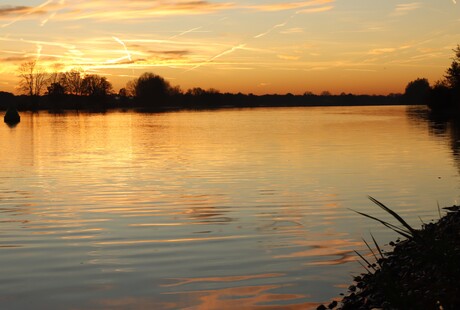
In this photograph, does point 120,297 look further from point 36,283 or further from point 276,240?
point 276,240

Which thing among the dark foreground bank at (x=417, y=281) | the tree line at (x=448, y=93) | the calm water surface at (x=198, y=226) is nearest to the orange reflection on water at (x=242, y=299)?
the calm water surface at (x=198, y=226)

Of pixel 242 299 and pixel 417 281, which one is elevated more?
pixel 417 281

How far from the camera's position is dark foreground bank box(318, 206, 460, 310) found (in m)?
7.15

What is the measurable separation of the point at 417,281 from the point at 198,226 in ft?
24.5

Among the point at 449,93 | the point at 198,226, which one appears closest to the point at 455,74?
the point at 449,93

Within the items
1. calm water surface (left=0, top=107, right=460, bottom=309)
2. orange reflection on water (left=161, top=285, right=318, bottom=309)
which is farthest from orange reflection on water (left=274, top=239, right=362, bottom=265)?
orange reflection on water (left=161, top=285, right=318, bottom=309)

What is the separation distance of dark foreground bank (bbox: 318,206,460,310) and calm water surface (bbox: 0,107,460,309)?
0.74 meters

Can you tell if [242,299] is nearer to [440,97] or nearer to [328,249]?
[328,249]

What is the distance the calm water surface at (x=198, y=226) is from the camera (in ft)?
33.4

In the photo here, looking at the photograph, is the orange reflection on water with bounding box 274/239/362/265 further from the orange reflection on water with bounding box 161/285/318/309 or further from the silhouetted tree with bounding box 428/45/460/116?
the silhouetted tree with bounding box 428/45/460/116

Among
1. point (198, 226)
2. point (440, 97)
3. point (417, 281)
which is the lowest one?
point (198, 226)

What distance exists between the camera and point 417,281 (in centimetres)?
891

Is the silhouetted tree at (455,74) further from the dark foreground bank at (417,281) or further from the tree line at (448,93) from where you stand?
the dark foreground bank at (417,281)

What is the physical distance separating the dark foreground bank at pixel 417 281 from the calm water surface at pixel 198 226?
28.9 inches
